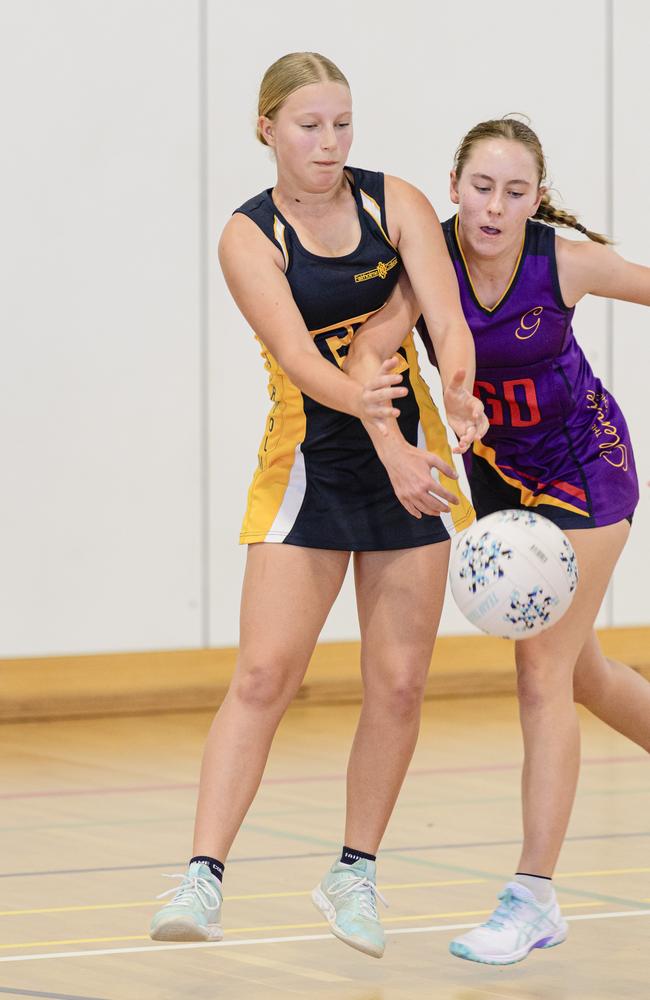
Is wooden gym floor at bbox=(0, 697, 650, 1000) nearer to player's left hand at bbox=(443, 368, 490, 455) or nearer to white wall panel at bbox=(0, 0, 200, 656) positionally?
white wall panel at bbox=(0, 0, 200, 656)

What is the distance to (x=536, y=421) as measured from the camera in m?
3.87

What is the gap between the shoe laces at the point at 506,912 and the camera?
362cm

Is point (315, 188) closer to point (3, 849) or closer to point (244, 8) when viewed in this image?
point (3, 849)

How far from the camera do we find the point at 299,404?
12.1 ft

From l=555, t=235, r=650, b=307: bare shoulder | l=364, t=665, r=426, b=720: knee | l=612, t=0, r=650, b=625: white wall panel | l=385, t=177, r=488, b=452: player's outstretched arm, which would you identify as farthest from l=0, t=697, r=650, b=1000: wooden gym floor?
l=612, t=0, r=650, b=625: white wall panel

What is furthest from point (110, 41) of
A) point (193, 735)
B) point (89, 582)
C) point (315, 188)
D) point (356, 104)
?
point (315, 188)

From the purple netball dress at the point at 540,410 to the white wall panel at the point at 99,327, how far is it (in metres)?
3.78

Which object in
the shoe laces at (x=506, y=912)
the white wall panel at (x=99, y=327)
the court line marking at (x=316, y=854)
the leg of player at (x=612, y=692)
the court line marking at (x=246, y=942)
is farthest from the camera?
the white wall panel at (x=99, y=327)

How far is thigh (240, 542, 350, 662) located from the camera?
3.58 metres

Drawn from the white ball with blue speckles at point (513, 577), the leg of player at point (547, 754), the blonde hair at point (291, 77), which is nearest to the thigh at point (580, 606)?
the leg of player at point (547, 754)

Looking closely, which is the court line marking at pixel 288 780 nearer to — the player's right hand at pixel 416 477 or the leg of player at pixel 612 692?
the leg of player at pixel 612 692

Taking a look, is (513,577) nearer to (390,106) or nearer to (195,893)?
(195,893)

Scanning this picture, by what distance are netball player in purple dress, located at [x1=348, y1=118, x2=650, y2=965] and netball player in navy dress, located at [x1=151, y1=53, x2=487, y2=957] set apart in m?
0.12

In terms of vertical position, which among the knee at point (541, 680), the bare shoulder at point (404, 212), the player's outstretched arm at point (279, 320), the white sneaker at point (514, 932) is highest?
the bare shoulder at point (404, 212)
